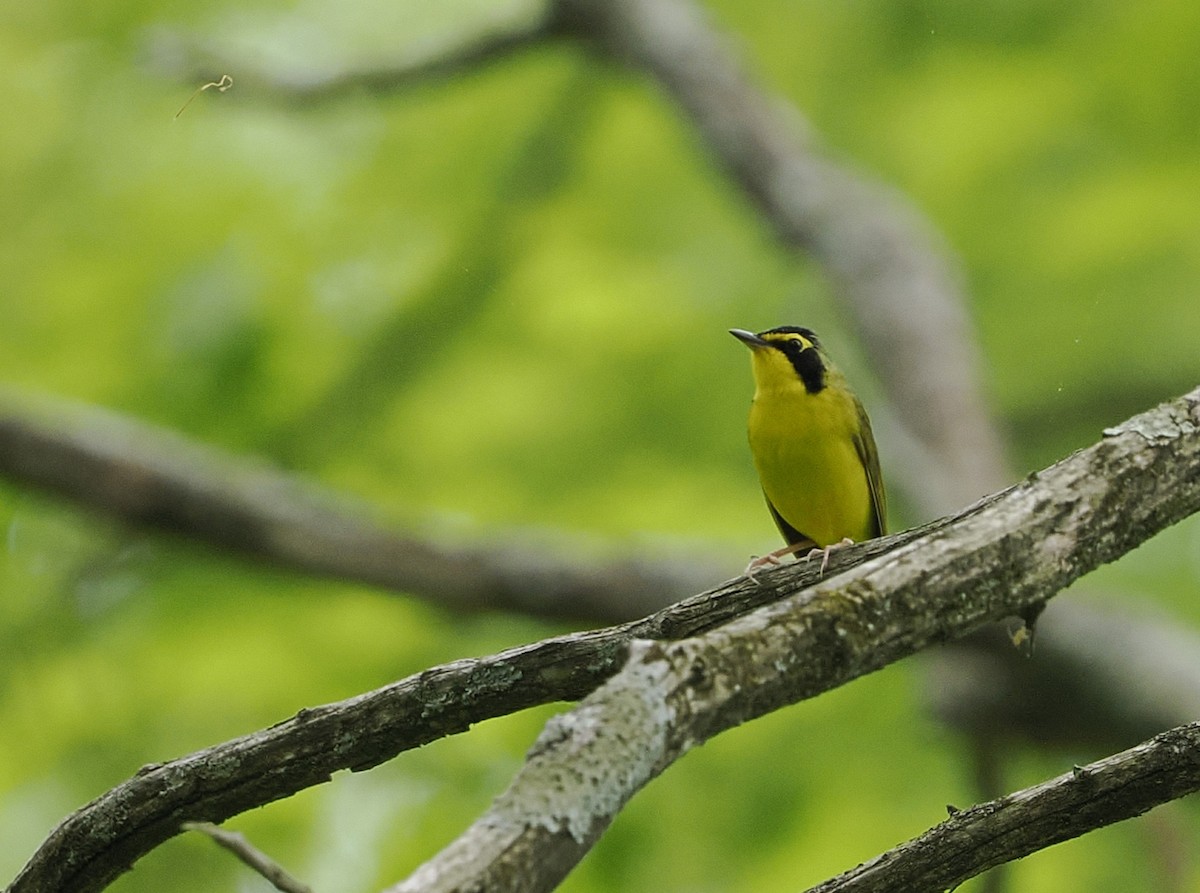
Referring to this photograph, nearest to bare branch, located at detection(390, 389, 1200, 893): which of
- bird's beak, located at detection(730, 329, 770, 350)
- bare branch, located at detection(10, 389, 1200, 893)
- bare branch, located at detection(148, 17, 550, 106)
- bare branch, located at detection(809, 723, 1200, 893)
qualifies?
bare branch, located at detection(10, 389, 1200, 893)

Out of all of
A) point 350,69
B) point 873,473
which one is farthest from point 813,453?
point 350,69

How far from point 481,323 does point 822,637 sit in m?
8.51

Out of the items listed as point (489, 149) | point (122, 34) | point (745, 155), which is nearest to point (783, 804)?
point (745, 155)

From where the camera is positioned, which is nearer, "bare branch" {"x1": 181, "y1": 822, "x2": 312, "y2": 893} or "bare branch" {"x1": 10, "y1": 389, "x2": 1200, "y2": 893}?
"bare branch" {"x1": 10, "y1": 389, "x2": 1200, "y2": 893}

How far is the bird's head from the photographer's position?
275 inches

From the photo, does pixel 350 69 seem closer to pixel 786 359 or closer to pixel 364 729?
pixel 786 359

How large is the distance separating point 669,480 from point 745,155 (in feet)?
7.66

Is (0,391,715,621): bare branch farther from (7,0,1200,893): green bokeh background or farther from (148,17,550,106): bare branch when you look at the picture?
(148,17,550,106): bare branch

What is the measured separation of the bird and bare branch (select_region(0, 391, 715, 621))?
4.50 ft

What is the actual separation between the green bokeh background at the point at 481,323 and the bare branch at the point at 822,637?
5526 millimetres

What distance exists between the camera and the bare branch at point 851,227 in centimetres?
856

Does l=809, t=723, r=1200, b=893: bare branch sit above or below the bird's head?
above

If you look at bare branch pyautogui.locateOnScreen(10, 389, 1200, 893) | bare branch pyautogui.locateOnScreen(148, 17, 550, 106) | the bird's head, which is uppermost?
bare branch pyautogui.locateOnScreen(10, 389, 1200, 893)

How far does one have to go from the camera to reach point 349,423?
34.5 feet
